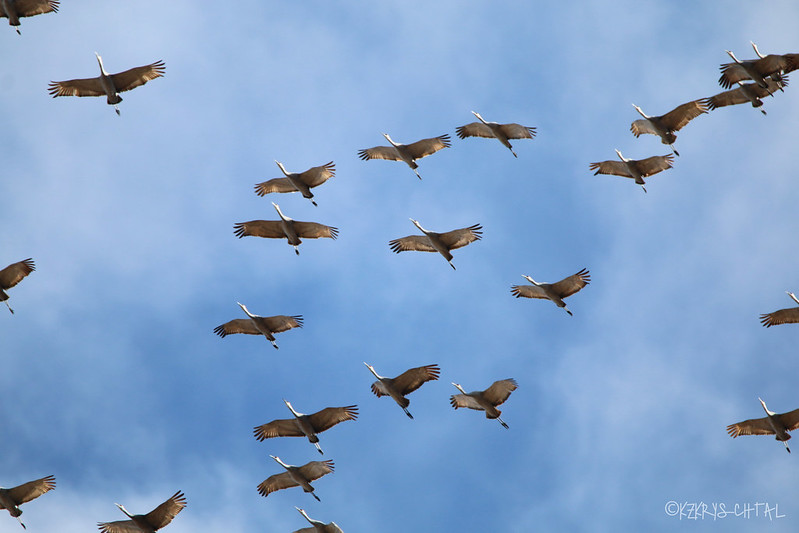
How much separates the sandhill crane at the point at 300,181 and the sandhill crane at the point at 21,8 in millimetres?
11993

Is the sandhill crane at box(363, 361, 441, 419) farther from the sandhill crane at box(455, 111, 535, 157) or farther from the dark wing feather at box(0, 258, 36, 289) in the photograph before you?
the dark wing feather at box(0, 258, 36, 289)

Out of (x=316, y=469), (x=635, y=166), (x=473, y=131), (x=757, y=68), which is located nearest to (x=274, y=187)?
(x=473, y=131)

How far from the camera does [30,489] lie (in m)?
42.3

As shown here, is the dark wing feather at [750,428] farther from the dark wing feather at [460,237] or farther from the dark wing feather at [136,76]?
the dark wing feather at [136,76]

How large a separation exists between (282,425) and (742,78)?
82.8ft

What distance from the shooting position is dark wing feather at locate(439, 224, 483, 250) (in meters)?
41.4

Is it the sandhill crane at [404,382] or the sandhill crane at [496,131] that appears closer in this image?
the sandhill crane at [404,382]

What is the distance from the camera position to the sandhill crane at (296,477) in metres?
41.3

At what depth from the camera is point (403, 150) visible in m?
43.9

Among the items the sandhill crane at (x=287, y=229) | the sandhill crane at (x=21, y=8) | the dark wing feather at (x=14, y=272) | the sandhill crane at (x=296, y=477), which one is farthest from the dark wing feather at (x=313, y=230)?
the sandhill crane at (x=21, y=8)

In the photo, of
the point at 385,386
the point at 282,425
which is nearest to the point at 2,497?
the point at 282,425

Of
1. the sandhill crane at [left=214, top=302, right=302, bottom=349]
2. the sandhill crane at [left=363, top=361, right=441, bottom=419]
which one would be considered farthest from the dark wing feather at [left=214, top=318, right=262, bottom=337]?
the sandhill crane at [left=363, top=361, right=441, bottom=419]

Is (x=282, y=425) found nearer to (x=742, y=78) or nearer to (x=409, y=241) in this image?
(x=409, y=241)

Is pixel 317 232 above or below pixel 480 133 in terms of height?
below
